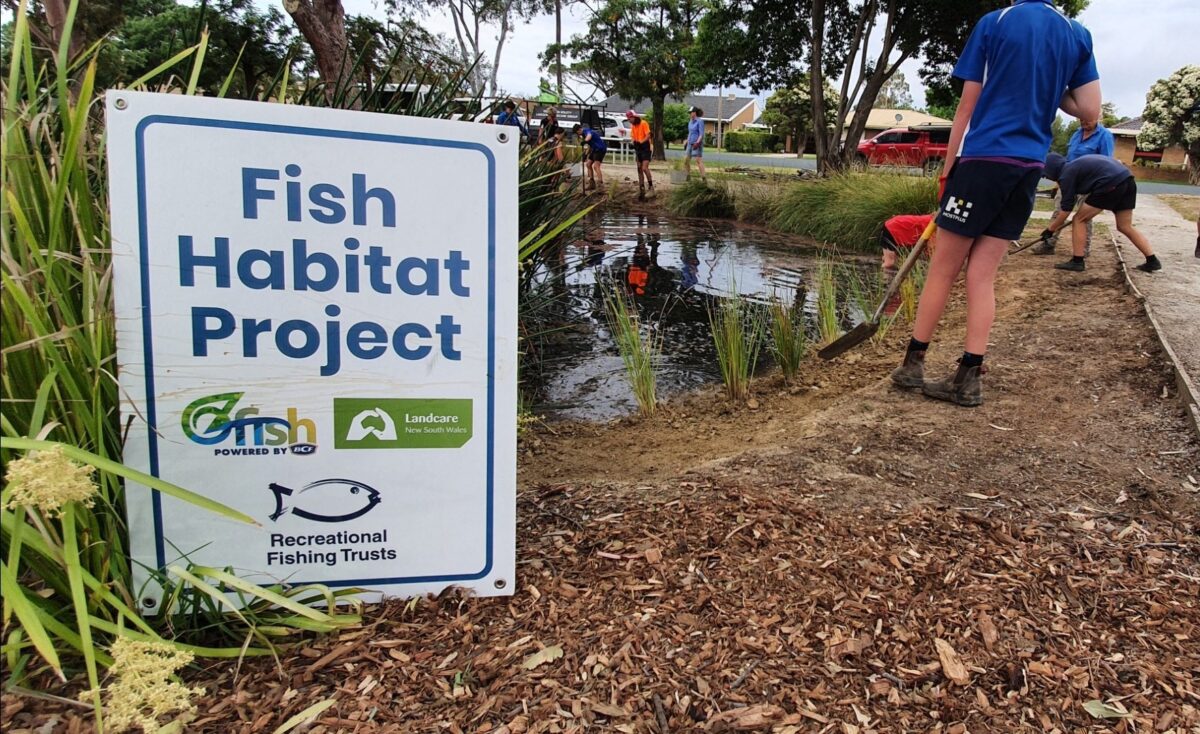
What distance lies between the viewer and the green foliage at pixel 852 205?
996 centimetres

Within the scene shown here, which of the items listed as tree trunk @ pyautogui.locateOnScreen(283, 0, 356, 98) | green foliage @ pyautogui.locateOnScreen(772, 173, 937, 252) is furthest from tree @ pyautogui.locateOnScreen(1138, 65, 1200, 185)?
tree trunk @ pyautogui.locateOnScreen(283, 0, 356, 98)

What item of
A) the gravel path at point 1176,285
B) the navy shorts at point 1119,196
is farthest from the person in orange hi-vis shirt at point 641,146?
the navy shorts at point 1119,196

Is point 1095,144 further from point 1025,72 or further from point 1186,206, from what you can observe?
point 1186,206

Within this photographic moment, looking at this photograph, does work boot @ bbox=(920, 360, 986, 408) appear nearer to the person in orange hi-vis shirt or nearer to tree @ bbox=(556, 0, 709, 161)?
the person in orange hi-vis shirt

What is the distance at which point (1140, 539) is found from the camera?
2.09 metres

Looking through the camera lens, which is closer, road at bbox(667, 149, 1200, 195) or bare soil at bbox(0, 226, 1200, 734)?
bare soil at bbox(0, 226, 1200, 734)

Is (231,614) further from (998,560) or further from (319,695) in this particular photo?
(998,560)

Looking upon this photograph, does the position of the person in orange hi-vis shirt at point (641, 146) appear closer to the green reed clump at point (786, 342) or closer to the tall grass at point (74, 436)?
the green reed clump at point (786, 342)

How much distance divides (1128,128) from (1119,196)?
60.7 m

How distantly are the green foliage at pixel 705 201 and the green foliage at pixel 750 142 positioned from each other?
4471 centimetres

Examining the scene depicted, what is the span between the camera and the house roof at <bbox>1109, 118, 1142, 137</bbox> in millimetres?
50119

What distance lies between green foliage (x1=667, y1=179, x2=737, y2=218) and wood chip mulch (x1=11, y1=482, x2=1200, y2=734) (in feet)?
39.1

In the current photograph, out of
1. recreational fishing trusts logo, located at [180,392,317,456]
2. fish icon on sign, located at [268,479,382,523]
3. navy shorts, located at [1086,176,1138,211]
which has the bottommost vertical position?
fish icon on sign, located at [268,479,382,523]

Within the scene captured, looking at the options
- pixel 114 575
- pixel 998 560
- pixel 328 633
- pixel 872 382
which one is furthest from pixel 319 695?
pixel 872 382
